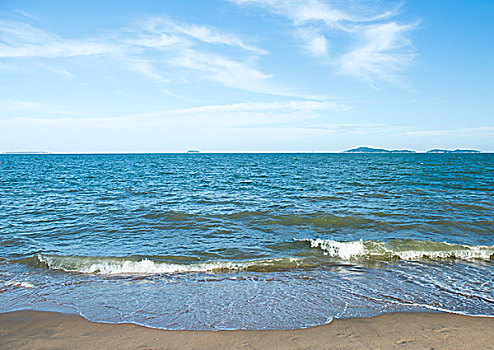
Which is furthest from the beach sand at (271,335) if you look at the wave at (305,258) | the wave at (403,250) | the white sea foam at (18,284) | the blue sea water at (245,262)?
the wave at (403,250)

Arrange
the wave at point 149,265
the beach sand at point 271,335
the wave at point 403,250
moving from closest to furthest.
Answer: the beach sand at point 271,335 < the wave at point 149,265 < the wave at point 403,250

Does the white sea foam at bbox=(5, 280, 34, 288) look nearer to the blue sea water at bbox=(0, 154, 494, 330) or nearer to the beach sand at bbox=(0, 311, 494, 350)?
the blue sea water at bbox=(0, 154, 494, 330)

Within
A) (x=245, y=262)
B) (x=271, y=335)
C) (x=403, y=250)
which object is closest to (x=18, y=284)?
(x=245, y=262)

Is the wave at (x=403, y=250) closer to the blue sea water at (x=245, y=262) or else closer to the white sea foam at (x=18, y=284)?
the blue sea water at (x=245, y=262)

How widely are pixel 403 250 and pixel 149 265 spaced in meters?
7.18

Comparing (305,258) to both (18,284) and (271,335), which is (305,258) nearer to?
(271,335)

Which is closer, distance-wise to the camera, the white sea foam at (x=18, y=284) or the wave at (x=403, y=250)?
the white sea foam at (x=18, y=284)

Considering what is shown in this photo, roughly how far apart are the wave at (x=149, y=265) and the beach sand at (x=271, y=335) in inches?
104

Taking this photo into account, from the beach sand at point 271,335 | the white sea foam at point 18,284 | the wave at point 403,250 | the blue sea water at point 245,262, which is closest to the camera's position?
the beach sand at point 271,335

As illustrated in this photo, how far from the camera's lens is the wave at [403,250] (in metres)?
9.34

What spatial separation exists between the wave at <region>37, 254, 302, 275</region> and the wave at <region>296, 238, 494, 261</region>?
1.63 metres

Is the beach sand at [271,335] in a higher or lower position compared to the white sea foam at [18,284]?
higher

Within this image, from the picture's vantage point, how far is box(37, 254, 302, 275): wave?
823cm

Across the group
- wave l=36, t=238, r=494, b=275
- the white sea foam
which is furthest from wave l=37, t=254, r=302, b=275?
the white sea foam
